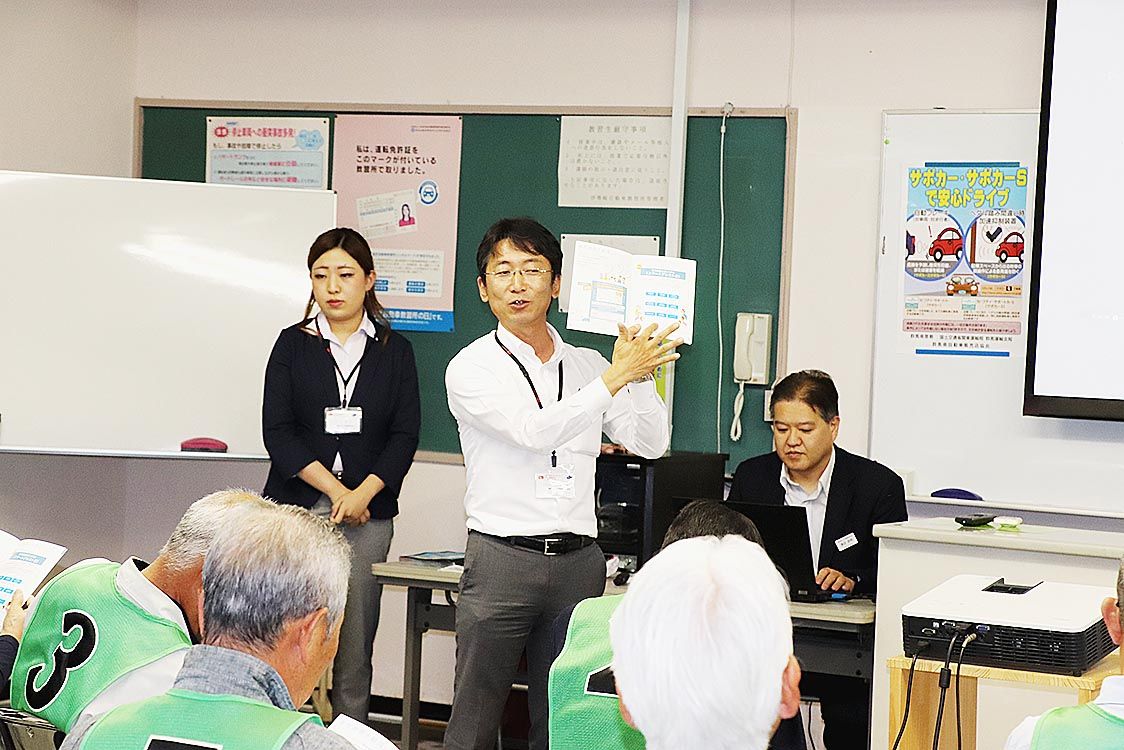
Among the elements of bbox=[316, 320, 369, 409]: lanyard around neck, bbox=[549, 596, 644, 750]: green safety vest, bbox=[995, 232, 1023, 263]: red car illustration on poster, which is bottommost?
bbox=[549, 596, 644, 750]: green safety vest

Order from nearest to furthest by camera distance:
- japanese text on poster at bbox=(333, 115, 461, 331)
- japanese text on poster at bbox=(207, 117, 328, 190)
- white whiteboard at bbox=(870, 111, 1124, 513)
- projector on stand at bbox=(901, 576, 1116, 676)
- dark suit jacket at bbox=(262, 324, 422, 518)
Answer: projector on stand at bbox=(901, 576, 1116, 676) → dark suit jacket at bbox=(262, 324, 422, 518) → white whiteboard at bbox=(870, 111, 1124, 513) → japanese text on poster at bbox=(333, 115, 461, 331) → japanese text on poster at bbox=(207, 117, 328, 190)

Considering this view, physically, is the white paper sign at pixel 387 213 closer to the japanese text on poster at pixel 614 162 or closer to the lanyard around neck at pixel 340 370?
the japanese text on poster at pixel 614 162

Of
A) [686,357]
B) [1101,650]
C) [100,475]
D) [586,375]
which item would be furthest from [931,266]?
[100,475]

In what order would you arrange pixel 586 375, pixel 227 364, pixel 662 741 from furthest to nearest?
pixel 227 364 → pixel 586 375 → pixel 662 741

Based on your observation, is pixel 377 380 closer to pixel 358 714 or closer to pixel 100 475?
pixel 358 714

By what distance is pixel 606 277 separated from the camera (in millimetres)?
3389

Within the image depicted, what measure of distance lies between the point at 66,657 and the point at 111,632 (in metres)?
0.09

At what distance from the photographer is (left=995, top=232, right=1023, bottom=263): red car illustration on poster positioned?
4730 millimetres

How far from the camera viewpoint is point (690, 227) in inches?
203

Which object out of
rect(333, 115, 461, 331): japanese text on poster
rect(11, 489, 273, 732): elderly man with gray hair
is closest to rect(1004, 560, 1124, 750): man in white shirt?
rect(11, 489, 273, 732): elderly man with gray hair

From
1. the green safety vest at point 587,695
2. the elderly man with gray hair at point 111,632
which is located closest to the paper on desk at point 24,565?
the elderly man with gray hair at point 111,632

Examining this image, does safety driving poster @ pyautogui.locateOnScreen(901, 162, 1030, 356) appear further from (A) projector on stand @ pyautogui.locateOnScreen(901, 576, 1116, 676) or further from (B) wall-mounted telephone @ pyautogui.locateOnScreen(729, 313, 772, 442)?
(A) projector on stand @ pyautogui.locateOnScreen(901, 576, 1116, 676)

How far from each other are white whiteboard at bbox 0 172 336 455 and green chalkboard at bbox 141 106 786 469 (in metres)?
0.63

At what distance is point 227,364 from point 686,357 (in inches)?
67.2
